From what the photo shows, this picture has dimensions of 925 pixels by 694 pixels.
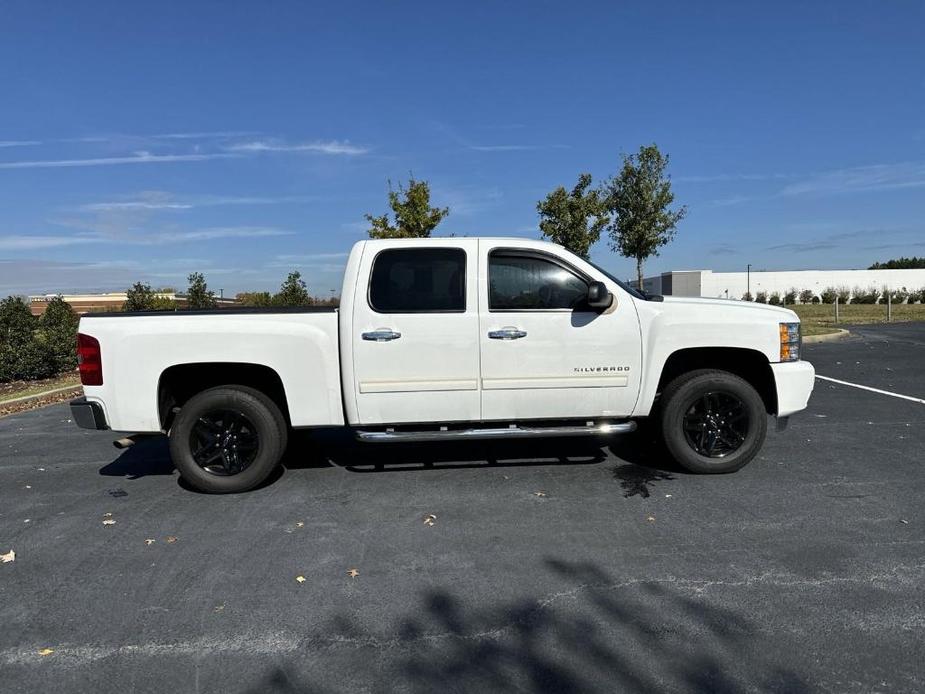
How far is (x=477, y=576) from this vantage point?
135 inches

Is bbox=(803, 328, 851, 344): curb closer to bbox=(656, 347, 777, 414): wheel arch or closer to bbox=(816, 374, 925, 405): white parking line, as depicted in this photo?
bbox=(816, 374, 925, 405): white parking line

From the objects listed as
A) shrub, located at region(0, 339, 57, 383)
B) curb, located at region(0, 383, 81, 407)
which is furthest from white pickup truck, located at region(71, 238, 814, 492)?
shrub, located at region(0, 339, 57, 383)

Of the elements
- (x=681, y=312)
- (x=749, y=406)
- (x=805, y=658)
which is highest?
(x=681, y=312)

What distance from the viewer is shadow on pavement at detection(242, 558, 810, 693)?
8.18 feet

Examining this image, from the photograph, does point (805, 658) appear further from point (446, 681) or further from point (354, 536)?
point (354, 536)

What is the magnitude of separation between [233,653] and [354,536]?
4.33 ft

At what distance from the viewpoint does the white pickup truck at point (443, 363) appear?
186 inches

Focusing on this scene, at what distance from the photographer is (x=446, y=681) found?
99.2 inches

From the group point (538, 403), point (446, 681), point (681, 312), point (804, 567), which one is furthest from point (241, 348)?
point (804, 567)

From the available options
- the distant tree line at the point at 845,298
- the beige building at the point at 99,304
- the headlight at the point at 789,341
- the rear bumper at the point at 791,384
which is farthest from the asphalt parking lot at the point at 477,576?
the distant tree line at the point at 845,298

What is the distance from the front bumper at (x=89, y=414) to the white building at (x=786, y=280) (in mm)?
64217

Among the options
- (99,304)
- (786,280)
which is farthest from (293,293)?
(786,280)

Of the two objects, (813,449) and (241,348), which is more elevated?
(241,348)

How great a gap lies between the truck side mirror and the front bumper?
3.81 metres
